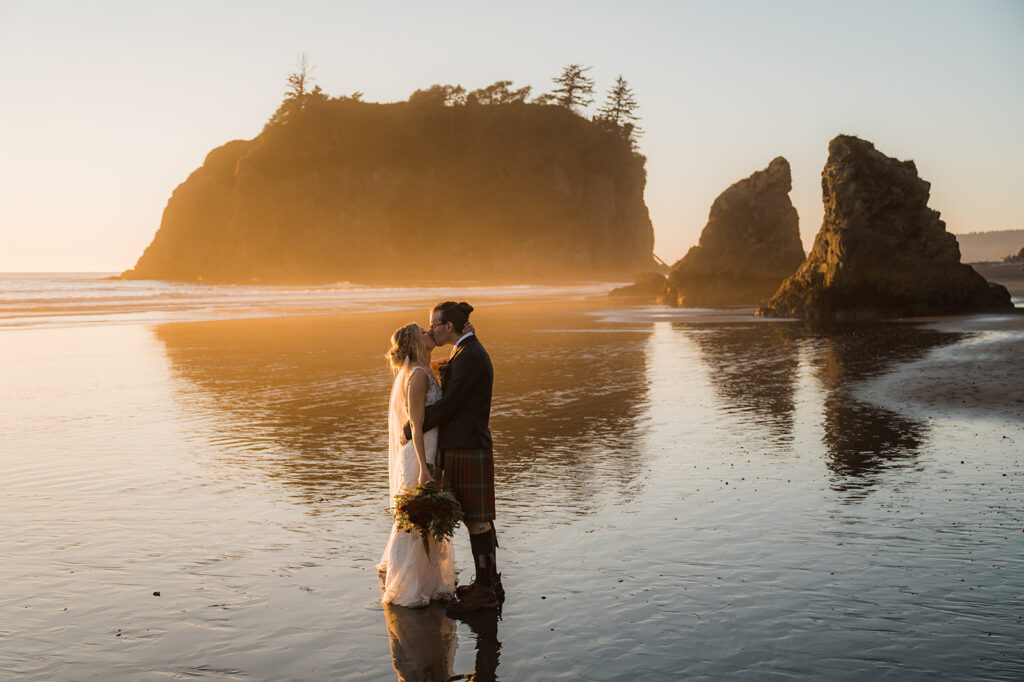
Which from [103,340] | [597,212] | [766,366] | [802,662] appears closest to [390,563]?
[802,662]

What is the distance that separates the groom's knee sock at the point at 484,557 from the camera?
6445mm

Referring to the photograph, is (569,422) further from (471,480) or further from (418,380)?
(418,380)

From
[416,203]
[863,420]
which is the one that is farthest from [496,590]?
[416,203]

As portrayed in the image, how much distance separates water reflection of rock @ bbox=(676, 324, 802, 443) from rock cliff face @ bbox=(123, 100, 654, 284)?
9069cm

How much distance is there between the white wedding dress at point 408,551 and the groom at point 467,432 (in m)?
0.12

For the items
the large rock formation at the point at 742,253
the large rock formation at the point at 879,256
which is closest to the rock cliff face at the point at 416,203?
the large rock formation at the point at 742,253

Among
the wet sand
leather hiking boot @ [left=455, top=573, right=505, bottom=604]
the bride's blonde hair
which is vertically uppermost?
the bride's blonde hair

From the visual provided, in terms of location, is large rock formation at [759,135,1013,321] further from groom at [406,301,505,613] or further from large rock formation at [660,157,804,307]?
groom at [406,301,505,613]

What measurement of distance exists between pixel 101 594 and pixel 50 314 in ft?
133

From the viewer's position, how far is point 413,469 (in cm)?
662

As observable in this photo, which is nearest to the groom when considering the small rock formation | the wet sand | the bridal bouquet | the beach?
the bridal bouquet

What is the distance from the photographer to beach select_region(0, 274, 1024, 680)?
5477mm

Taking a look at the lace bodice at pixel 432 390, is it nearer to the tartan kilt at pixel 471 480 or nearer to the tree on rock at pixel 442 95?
the tartan kilt at pixel 471 480

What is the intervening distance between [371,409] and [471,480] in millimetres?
8374
